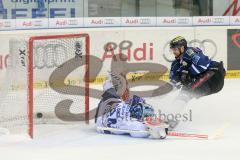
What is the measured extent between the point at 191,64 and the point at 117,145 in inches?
51.2

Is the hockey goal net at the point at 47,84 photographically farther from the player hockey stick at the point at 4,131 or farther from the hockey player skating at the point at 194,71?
the hockey player skating at the point at 194,71

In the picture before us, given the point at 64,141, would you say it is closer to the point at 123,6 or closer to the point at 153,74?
the point at 153,74

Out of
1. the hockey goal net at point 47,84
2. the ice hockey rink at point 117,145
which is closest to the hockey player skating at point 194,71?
the ice hockey rink at point 117,145

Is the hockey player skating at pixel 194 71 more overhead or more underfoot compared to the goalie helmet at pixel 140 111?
more overhead

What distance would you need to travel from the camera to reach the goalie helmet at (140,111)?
5.81m

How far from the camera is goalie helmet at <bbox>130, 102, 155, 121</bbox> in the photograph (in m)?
5.81

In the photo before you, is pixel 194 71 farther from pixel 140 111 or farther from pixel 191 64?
pixel 140 111

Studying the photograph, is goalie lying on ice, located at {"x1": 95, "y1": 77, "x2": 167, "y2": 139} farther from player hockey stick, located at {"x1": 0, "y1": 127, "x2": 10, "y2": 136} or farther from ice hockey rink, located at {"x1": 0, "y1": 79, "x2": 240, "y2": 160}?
player hockey stick, located at {"x1": 0, "y1": 127, "x2": 10, "y2": 136}

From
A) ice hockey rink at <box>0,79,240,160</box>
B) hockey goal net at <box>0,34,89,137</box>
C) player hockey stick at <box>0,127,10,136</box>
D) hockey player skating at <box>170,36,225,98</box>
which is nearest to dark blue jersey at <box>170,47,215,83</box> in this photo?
hockey player skating at <box>170,36,225,98</box>

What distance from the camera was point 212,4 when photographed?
11938mm

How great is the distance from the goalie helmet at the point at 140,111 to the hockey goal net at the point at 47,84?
2.94 feet

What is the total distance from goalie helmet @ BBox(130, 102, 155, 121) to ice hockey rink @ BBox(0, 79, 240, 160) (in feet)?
0.66

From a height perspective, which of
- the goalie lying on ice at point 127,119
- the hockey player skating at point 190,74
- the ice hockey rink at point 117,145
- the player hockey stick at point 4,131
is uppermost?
the hockey player skating at point 190,74

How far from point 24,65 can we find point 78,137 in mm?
1508
